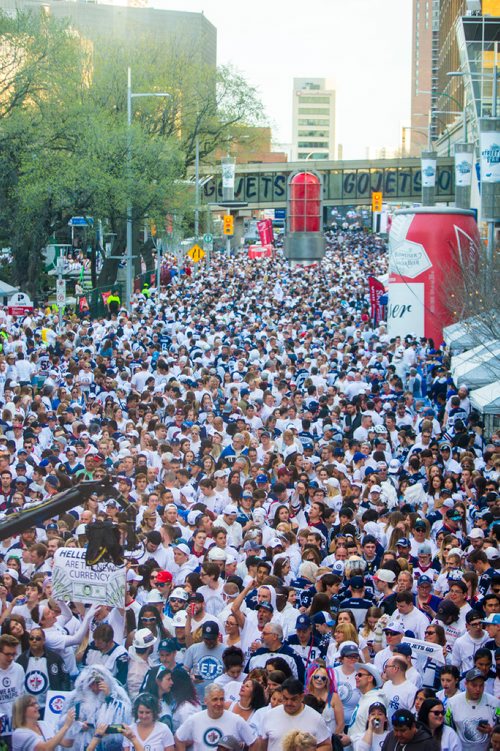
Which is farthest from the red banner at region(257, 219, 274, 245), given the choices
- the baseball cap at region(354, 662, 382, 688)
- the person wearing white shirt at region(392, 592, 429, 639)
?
the baseball cap at region(354, 662, 382, 688)

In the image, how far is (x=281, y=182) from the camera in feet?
263

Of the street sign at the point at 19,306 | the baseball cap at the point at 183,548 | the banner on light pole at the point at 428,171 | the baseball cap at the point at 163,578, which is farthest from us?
the banner on light pole at the point at 428,171

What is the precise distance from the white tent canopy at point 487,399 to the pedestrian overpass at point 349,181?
59.1 meters

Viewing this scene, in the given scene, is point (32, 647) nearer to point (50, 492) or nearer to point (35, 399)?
point (50, 492)

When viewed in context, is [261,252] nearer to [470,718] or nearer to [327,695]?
[327,695]

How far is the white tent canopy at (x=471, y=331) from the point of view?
856 inches

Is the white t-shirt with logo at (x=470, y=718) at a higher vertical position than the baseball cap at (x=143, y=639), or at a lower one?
lower

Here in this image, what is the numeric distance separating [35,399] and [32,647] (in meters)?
9.79

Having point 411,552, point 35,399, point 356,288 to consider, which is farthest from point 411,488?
point 356,288

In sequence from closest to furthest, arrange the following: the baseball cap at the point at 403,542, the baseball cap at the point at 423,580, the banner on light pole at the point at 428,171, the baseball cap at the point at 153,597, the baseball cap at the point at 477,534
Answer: the baseball cap at the point at 153,597, the baseball cap at the point at 423,580, the baseball cap at the point at 403,542, the baseball cap at the point at 477,534, the banner on light pole at the point at 428,171

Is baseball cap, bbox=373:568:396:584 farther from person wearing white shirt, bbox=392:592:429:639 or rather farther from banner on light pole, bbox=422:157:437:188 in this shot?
banner on light pole, bbox=422:157:437:188

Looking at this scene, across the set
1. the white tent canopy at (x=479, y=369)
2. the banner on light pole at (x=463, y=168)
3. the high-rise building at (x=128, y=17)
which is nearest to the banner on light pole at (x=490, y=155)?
the white tent canopy at (x=479, y=369)

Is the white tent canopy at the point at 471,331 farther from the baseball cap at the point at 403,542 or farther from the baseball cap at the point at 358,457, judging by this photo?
the baseball cap at the point at 403,542

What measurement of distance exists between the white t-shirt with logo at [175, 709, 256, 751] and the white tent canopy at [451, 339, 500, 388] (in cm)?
1332
